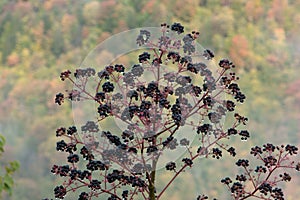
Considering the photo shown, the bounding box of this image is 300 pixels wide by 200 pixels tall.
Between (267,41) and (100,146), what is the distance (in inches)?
470

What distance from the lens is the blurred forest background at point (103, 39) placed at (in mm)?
9734

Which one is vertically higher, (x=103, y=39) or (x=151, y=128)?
(x=103, y=39)

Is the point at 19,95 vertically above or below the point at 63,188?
above

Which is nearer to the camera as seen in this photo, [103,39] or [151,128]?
[151,128]

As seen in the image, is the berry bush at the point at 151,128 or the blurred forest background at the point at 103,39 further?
the blurred forest background at the point at 103,39

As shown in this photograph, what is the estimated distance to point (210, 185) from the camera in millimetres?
8891

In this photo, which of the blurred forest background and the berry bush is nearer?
the berry bush

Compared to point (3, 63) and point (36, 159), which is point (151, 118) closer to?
point (36, 159)

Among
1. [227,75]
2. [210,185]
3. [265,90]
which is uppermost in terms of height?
[265,90]

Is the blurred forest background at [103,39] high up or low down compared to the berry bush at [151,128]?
up

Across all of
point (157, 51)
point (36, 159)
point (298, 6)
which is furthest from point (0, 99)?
point (157, 51)

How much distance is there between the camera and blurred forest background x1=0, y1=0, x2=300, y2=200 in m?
9.73

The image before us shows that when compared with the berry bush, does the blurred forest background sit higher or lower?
higher

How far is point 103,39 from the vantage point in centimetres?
1073
